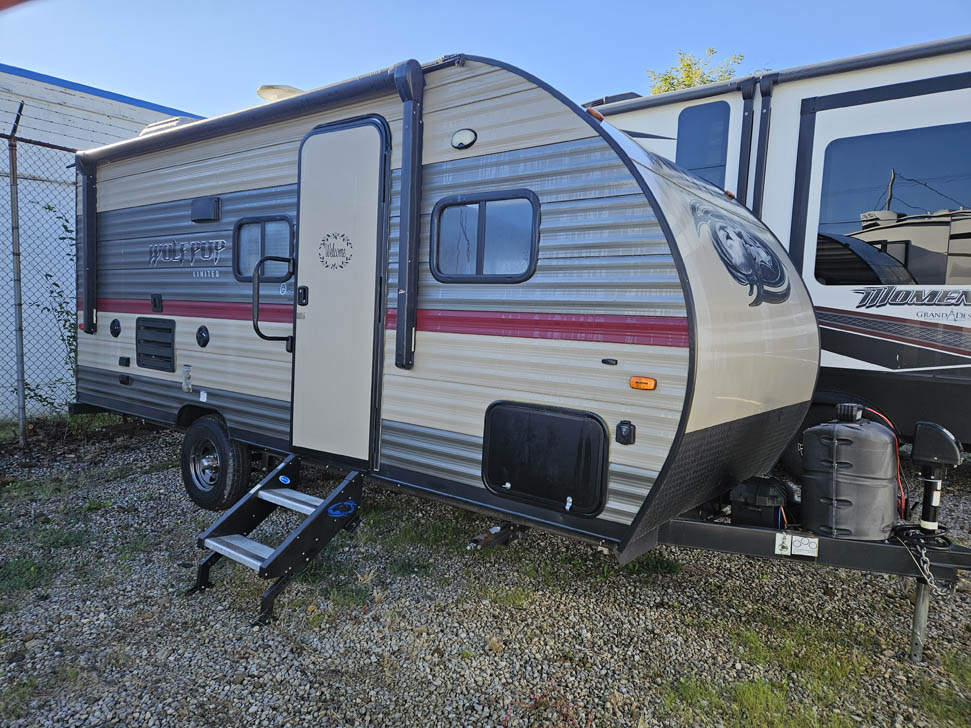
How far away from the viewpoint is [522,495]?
329cm

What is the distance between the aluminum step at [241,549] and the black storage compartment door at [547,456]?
1.35 m

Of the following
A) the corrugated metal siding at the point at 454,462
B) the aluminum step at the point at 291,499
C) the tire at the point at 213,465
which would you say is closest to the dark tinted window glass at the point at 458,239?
the corrugated metal siding at the point at 454,462

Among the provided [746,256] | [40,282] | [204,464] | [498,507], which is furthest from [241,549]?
[40,282]

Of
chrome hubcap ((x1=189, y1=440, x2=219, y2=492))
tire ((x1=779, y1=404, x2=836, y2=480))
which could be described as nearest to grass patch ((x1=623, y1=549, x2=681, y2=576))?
tire ((x1=779, y1=404, x2=836, y2=480))

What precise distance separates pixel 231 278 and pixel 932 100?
209 inches

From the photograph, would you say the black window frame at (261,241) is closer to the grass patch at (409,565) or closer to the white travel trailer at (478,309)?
the white travel trailer at (478,309)

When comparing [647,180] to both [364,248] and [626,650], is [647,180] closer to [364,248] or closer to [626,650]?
[364,248]

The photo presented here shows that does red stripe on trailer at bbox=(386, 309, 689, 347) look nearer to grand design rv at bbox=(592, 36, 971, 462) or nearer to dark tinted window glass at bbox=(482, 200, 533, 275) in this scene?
dark tinted window glass at bbox=(482, 200, 533, 275)

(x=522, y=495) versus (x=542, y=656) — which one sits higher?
(x=522, y=495)

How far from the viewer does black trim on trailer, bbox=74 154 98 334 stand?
6.19 m

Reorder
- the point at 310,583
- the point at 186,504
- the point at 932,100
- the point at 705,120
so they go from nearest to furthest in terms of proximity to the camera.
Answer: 1. the point at 310,583
2. the point at 932,100
3. the point at 186,504
4. the point at 705,120

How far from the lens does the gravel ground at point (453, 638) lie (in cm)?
285

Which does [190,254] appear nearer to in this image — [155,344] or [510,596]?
[155,344]

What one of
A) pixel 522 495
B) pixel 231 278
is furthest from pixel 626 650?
pixel 231 278
